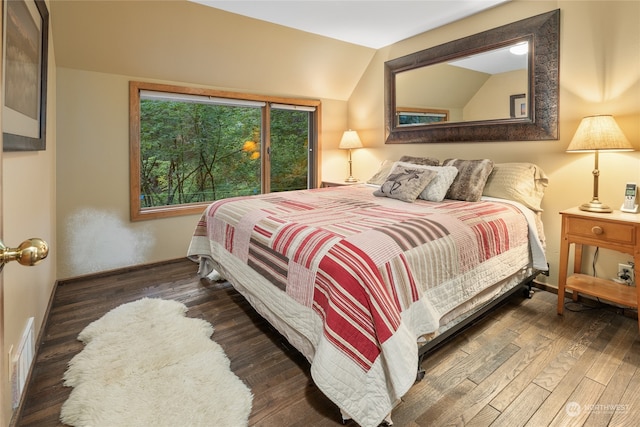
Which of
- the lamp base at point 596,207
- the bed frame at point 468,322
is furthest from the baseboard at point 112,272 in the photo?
the lamp base at point 596,207

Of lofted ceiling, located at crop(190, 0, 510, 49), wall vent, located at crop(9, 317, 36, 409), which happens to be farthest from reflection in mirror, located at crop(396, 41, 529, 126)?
wall vent, located at crop(9, 317, 36, 409)

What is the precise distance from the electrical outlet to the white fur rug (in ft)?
→ 8.65

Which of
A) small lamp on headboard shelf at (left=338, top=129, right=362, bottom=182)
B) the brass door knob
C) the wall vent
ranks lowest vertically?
the wall vent

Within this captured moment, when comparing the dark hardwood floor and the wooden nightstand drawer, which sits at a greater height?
the wooden nightstand drawer

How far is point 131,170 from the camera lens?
324 cm

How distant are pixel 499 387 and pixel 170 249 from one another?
10.2ft

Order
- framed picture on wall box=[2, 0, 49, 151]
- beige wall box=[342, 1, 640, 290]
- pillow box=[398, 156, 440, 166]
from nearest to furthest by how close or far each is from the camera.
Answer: framed picture on wall box=[2, 0, 49, 151] < beige wall box=[342, 1, 640, 290] < pillow box=[398, 156, 440, 166]

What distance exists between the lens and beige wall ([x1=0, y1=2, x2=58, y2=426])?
1.36 metres

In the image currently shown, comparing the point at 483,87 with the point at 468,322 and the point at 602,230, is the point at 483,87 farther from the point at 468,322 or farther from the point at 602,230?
the point at 468,322

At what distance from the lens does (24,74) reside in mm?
1483

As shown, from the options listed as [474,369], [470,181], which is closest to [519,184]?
[470,181]

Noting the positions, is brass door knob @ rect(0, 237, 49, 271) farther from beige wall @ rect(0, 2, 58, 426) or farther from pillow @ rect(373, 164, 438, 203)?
pillow @ rect(373, 164, 438, 203)

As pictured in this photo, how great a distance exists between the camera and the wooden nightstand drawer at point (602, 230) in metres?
2.02

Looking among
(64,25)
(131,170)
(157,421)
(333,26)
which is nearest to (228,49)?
(333,26)
